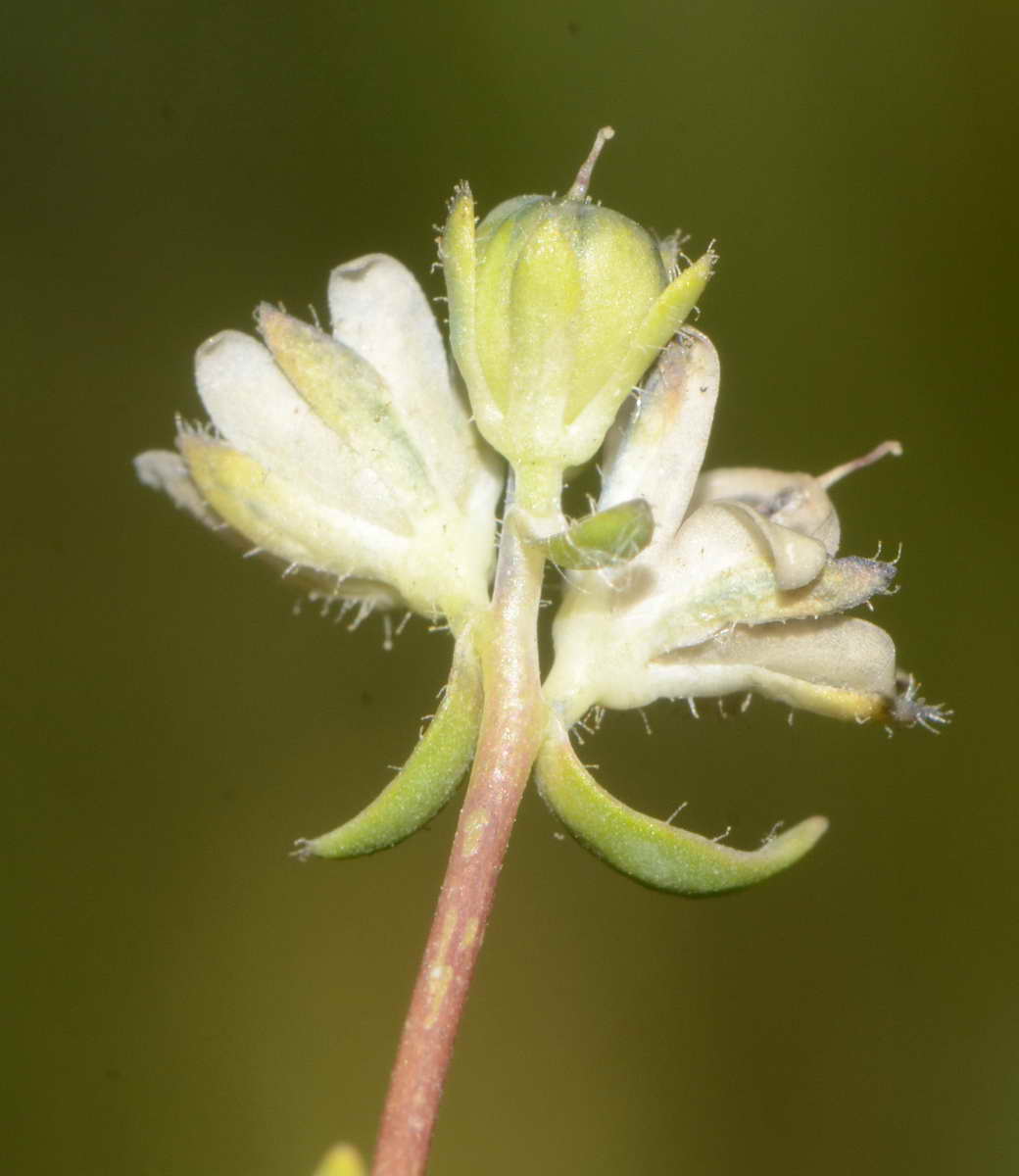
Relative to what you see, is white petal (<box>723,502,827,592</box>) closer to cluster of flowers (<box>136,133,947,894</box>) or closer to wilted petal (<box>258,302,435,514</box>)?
cluster of flowers (<box>136,133,947,894</box>)

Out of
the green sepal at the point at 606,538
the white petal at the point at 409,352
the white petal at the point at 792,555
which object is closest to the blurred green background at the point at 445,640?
the white petal at the point at 409,352

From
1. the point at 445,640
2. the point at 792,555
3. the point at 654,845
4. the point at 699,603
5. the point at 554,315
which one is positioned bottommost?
the point at 445,640

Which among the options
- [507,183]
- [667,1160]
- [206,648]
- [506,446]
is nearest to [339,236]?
[507,183]

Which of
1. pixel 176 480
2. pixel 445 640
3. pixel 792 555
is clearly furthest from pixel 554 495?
pixel 445 640

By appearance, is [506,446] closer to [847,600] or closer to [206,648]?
[847,600]

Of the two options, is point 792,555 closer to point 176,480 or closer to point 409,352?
point 409,352

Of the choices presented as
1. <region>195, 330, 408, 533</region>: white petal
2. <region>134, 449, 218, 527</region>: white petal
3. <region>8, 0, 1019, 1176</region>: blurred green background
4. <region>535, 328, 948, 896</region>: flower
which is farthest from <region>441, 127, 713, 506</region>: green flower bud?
<region>8, 0, 1019, 1176</region>: blurred green background

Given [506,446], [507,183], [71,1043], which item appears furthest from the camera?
[507,183]
